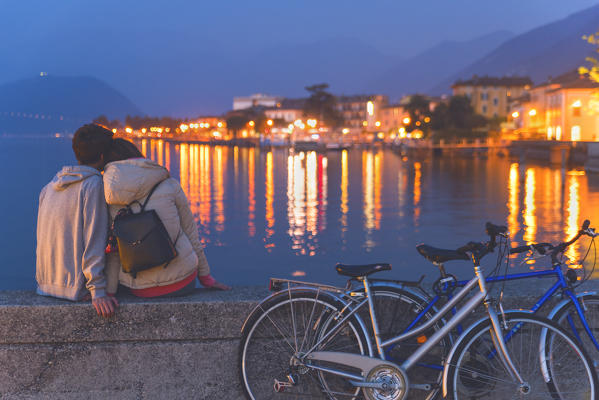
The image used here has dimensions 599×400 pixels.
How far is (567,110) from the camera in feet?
215

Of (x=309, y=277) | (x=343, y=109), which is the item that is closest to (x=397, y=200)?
(x=309, y=277)

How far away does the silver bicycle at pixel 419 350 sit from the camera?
10.5 ft

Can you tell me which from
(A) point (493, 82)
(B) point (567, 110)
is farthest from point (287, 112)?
(B) point (567, 110)

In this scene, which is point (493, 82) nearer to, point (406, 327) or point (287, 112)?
point (287, 112)

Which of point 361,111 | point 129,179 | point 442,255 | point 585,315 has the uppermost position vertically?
point 361,111

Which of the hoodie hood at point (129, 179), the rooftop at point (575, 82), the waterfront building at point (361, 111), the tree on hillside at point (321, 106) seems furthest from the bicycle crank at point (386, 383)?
the waterfront building at point (361, 111)

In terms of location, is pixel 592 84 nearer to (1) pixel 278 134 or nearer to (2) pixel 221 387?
(2) pixel 221 387

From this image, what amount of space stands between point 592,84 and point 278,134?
84.4 m

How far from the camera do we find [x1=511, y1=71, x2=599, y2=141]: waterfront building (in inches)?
2510

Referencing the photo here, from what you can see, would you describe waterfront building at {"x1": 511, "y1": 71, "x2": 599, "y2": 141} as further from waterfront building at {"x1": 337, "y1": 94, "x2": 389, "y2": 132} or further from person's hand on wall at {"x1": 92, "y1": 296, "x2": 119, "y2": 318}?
waterfront building at {"x1": 337, "y1": 94, "x2": 389, "y2": 132}

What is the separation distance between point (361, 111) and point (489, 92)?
5917 centimetres

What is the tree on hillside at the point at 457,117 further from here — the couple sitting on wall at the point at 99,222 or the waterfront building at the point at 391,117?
the couple sitting on wall at the point at 99,222

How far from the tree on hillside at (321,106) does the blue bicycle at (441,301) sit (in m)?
135

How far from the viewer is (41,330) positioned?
12.1 ft
